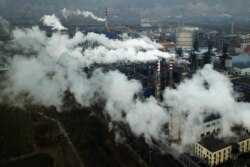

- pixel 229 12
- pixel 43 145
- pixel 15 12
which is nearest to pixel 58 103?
pixel 43 145

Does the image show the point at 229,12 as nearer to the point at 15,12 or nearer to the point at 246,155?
the point at 15,12

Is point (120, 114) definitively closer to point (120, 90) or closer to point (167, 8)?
point (120, 90)

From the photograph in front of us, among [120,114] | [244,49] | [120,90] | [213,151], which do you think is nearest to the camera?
[213,151]

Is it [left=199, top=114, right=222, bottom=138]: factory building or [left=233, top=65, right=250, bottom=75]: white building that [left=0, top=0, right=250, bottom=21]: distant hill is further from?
[left=199, top=114, right=222, bottom=138]: factory building

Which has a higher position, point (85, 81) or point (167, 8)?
point (167, 8)

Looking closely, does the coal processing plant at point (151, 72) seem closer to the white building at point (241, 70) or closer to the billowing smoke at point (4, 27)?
the white building at point (241, 70)

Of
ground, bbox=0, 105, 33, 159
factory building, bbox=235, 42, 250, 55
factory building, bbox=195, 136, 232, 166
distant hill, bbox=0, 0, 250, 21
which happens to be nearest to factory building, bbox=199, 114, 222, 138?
factory building, bbox=195, 136, 232, 166

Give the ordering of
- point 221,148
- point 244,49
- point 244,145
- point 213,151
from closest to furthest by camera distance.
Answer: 1. point 213,151
2. point 221,148
3. point 244,145
4. point 244,49

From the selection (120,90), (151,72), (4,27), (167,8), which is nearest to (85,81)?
(120,90)

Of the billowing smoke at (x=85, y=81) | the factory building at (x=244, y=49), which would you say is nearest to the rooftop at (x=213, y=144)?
the billowing smoke at (x=85, y=81)

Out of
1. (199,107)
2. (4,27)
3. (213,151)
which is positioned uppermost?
(4,27)
